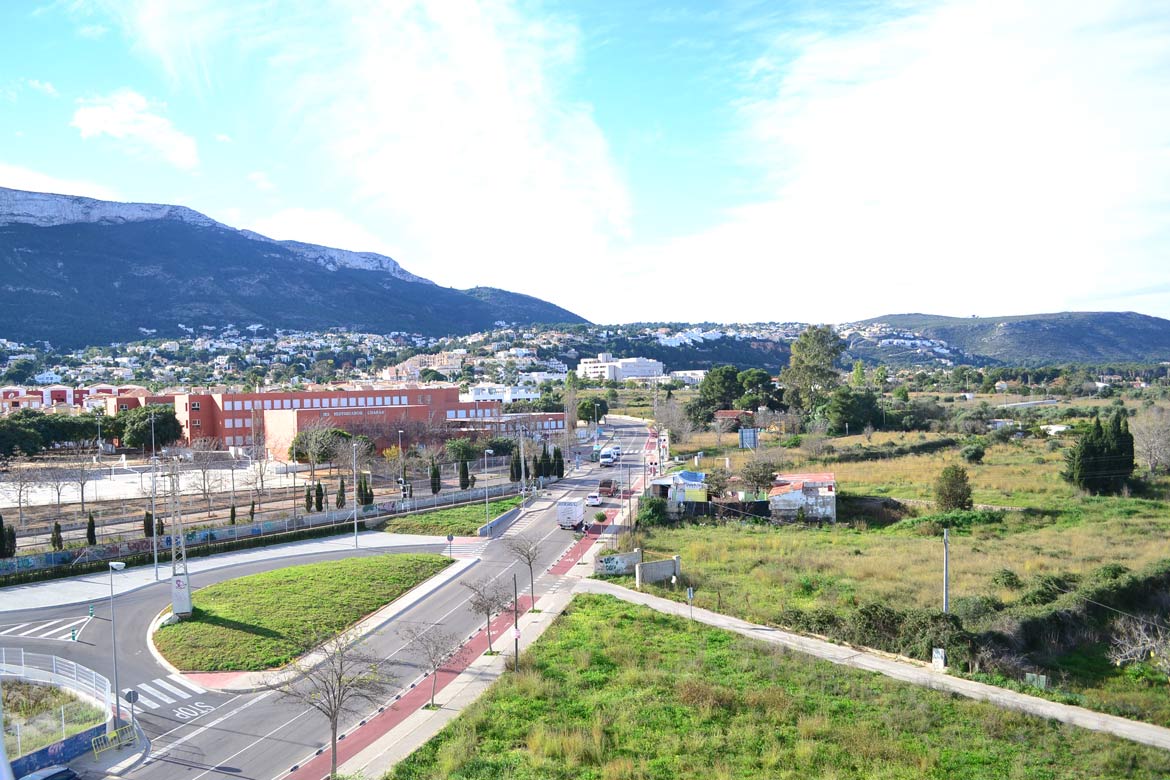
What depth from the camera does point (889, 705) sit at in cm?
1777

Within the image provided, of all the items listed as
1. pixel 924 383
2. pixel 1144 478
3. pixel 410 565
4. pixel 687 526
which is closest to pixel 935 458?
pixel 1144 478

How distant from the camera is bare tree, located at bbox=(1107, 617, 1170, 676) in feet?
66.1

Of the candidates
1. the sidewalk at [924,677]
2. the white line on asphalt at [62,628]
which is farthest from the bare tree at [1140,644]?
the white line on asphalt at [62,628]

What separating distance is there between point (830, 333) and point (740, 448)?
2877cm

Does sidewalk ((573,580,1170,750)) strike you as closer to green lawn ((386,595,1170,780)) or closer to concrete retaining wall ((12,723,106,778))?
green lawn ((386,595,1170,780))

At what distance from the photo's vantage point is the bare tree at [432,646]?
19.7m

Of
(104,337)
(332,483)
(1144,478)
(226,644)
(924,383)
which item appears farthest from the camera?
(104,337)

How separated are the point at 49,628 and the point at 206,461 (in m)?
25.4

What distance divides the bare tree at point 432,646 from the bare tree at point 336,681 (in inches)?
47.7

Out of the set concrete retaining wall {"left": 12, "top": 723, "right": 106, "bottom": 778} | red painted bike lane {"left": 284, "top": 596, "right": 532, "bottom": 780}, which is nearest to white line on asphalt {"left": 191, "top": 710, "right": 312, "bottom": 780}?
red painted bike lane {"left": 284, "top": 596, "right": 532, "bottom": 780}

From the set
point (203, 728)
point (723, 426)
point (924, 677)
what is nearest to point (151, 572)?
point (203, 728)

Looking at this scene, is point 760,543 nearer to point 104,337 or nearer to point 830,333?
point 830,333

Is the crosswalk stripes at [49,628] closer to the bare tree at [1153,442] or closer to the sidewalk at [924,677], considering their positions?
the sidewalk at [924,677]

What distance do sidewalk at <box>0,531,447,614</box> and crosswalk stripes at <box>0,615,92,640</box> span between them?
2.22m
